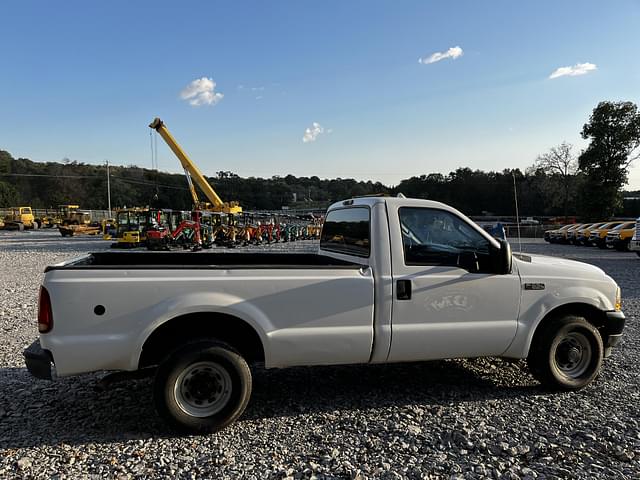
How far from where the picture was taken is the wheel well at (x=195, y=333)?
3937 mm

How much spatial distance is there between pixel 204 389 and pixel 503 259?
2865 millimetres

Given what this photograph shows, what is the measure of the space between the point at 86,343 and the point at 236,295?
1.19m

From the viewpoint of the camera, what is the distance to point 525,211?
79625 millimetres

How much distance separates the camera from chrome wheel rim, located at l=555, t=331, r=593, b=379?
15.3 feet

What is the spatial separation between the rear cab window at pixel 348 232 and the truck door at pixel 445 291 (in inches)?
11.2

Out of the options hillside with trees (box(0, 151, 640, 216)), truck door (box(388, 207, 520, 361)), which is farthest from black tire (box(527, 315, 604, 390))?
hillside with trees (box(0, 151, 640, 216))

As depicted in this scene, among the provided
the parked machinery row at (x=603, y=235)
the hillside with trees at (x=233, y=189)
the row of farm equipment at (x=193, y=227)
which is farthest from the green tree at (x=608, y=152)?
the hillside with trees at (x=233, y=189)

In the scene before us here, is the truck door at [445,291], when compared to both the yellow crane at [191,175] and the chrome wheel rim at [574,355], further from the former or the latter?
the yellow crane at [191,175]

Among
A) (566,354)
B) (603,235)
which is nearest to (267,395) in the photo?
(566,354)

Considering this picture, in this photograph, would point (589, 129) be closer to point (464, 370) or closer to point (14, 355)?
point (464, 370)

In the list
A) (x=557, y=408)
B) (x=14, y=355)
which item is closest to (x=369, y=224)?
(x=557, y=408)

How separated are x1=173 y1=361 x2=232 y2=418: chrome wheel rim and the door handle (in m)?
1.62

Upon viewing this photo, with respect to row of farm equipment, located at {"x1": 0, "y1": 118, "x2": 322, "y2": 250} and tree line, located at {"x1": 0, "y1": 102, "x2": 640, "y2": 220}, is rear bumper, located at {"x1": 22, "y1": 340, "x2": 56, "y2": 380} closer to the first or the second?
row of farm equipment, located at {"x1": 0, "y1": 118, "x2": 322, "y2": 250}

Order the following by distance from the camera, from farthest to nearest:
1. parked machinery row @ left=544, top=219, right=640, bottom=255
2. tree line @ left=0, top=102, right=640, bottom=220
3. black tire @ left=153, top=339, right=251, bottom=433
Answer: tree line @ left=0, top=102, right=640, bottom=220 < parked machinery row @ left=544, top=219, right=640, bottom=255 < black tire @ left=153, top=339, right=251, bottom=433
